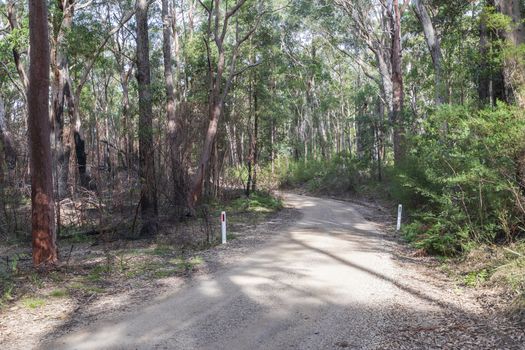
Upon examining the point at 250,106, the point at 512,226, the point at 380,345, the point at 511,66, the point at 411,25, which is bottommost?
the point at 380,345

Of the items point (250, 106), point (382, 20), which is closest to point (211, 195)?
point (250, 106)

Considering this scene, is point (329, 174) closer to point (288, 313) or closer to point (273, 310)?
point (273, 310)

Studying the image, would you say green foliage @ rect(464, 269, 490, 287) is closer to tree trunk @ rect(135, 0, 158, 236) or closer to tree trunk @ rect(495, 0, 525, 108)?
tree trunk @ rect(495, 0, 525, 108)

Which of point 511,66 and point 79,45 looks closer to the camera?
point 511,66

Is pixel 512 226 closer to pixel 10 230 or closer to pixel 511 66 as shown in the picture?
pixel 511 66

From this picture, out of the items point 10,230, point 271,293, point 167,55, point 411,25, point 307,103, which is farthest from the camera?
point 307,103

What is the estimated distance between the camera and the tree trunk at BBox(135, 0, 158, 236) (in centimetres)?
1394

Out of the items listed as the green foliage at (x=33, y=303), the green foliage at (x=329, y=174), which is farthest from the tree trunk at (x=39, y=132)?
the green foliage at (x=329, y=174)

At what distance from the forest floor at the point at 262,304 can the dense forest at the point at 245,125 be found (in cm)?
148

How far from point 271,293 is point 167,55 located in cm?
1636

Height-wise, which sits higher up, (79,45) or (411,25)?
(411,25)

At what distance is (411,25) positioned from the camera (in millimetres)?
27969

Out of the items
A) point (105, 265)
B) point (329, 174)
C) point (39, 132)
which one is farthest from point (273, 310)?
point (329, 174)

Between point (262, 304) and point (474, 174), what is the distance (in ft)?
16.2
